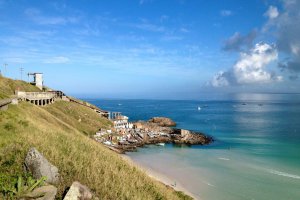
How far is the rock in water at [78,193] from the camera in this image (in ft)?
32.9

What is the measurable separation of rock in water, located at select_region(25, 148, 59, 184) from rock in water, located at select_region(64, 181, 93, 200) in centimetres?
134

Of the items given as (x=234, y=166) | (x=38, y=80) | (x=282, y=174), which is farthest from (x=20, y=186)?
(x=38, y=80)

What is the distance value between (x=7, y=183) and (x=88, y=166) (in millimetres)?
3353

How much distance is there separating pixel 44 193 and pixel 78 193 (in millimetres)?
1151

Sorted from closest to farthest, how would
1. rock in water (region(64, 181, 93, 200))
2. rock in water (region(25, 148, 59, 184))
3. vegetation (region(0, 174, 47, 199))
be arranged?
vegetation (region(0, 174, 47, 199)) < rock in water (region(64, 181, 93, 200)) < rock in water (region(25, 148, 59, 184))

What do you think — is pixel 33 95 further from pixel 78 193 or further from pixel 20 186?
pixel 78 193

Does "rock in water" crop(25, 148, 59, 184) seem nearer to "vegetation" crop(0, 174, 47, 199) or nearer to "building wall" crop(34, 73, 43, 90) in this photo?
"vegetation" crop(0, 174, 47, 199)

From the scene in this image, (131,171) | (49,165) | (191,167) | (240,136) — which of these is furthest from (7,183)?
(240,136)

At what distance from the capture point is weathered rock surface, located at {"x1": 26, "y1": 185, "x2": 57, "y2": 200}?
32.4 feet

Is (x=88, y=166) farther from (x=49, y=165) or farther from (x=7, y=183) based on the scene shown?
(x=7, y=183)

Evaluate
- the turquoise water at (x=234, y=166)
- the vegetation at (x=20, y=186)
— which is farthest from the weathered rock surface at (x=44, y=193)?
the turquoise water at (x=234, y=166)

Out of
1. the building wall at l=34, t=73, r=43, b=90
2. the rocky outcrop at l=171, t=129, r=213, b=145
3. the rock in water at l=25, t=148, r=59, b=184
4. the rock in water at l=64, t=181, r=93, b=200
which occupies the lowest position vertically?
the rocky outcrop at l=171, t=129, r=213, b=145

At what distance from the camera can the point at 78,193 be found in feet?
33.8

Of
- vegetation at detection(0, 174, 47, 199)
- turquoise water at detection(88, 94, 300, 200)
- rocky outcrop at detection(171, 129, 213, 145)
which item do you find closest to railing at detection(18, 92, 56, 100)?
turquoise water at detection(88, 94, 300, 200)
